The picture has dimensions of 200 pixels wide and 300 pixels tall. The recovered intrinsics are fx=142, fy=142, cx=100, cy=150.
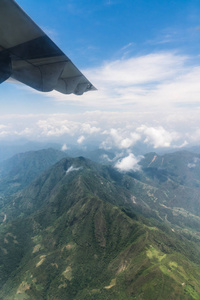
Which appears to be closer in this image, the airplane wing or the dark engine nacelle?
the airplane wing

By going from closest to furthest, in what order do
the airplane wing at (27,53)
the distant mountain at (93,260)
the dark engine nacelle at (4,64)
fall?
the airplane wing at (27,53) → the dark engine nacelle at (4,64) → the distant mountain at (93,260)

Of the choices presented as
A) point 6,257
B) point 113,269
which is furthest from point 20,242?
point 113,269

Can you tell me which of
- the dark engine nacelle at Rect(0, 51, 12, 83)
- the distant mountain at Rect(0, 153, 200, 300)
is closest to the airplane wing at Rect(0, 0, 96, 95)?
the dark engine nacelle at Rect(0, 51, 12, 83)

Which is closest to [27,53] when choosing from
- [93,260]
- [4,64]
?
[4,64]

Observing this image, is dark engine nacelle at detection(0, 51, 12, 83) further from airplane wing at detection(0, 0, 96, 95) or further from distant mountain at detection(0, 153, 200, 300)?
distant mountain at detection(0, 153, 200, 300)

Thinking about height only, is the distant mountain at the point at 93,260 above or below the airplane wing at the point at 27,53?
below

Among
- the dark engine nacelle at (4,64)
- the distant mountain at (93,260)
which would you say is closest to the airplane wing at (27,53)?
the dark engine nacelle at (4,64)

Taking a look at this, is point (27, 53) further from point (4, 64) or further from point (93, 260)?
point (93, 260)

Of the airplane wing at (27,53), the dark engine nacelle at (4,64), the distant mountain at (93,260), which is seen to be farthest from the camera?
the distant mountain at (93,260)

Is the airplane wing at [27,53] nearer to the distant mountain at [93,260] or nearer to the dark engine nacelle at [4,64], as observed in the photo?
the dark engine nacelle at [4,64]
